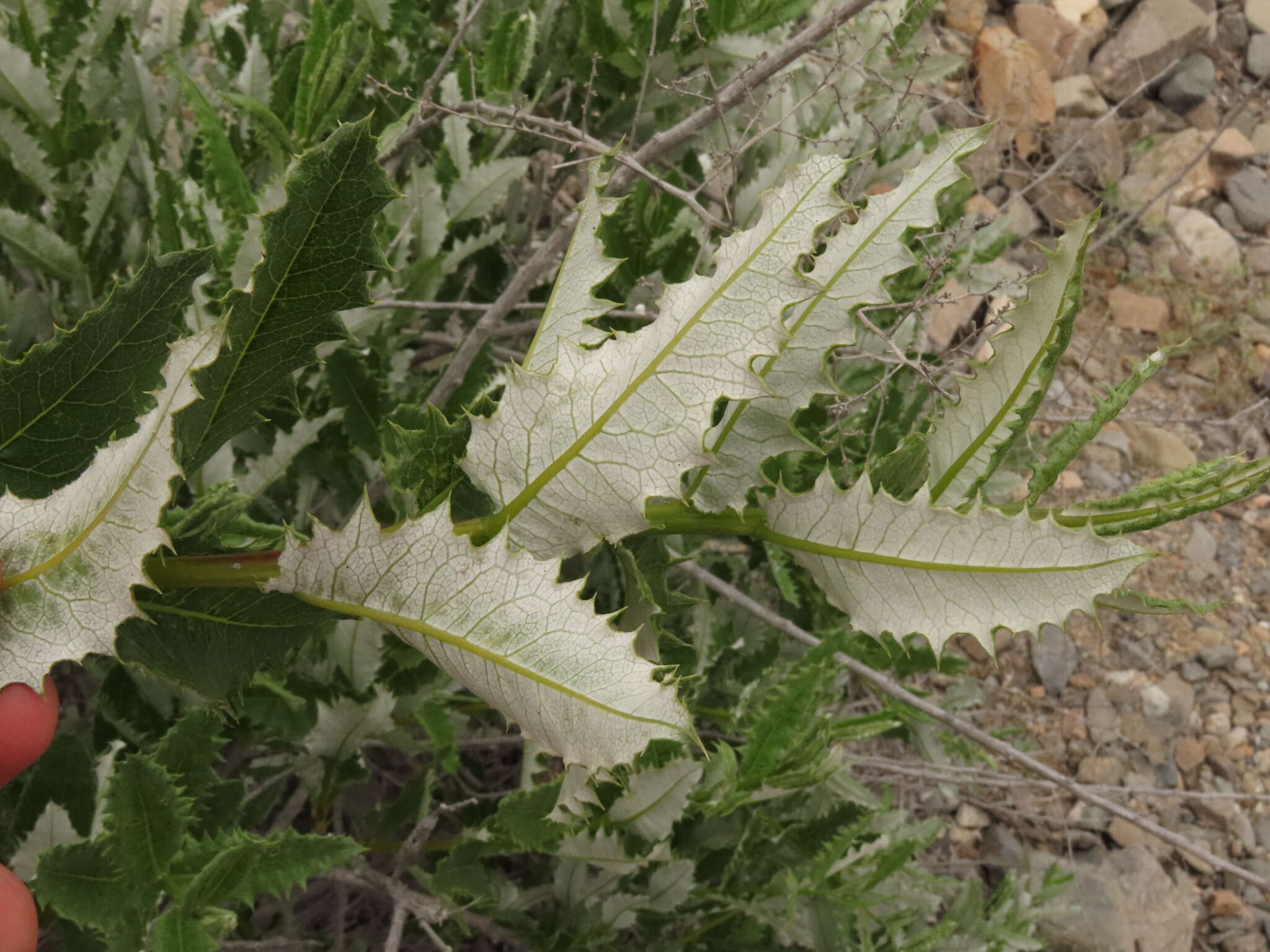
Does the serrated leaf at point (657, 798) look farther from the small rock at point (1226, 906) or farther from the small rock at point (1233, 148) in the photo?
the small rock at point (1233, 148)

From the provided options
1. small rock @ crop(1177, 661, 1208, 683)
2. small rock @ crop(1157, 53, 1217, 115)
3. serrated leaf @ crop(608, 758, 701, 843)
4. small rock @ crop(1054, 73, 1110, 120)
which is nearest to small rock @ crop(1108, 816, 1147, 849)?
small rock @ crop(1177, 661, 1208, 683)

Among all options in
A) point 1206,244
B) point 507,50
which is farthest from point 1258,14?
point 507,50

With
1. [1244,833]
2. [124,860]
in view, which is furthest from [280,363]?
[1244,833]

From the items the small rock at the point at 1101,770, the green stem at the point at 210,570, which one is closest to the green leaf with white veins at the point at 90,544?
the green stem at the point at 210,570

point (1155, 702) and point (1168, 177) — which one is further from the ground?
point (1168, 177)

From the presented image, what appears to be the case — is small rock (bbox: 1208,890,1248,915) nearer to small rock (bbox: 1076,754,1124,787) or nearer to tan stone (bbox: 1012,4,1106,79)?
small rock (bbox: 1076,754,1124,787)

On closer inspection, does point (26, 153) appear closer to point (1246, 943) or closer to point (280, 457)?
point (280, 457)
